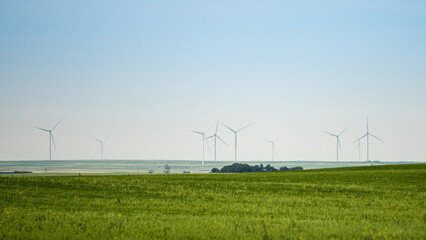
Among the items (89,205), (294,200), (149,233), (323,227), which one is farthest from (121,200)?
(323,227)

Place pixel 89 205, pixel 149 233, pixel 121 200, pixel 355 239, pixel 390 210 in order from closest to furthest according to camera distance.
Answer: pixel 355 239 < pixel 149 233 < pixel 390 210 < pixel 89 205 < pixel 121 200

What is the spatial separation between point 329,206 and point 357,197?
6444 mm

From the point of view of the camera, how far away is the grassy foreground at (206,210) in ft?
63.0

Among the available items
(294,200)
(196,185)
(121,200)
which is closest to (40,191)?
(121,200)

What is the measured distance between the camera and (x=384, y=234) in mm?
18469

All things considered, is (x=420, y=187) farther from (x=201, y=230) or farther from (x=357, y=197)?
(x=201, y=230)

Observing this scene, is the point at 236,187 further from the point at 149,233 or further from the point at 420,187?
the point at 149,233

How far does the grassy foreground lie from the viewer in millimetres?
19203

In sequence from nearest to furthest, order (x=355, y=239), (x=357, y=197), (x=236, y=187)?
(x=355, y=239) < (x=357, y=197) < (x=236, y=187)

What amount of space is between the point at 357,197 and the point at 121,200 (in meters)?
16.0

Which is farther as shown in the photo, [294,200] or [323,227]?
[294,200]

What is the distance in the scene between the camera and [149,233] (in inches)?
765

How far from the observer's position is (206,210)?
27562mm

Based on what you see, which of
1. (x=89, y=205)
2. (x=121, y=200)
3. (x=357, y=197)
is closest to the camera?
(x=89, y=205)
